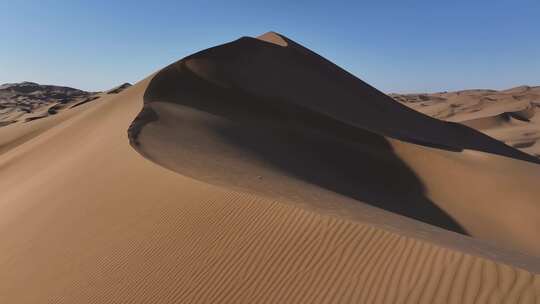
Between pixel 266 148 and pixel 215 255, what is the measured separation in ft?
21.6

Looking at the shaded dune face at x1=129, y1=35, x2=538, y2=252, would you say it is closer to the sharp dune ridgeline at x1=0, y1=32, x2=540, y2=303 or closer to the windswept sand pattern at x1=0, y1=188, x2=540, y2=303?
the sharp dune ridgeline at x1=0, y1=32, x2=540, y2=303

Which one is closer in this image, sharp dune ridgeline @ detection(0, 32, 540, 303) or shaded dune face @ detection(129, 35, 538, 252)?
sharp dune ridgeline @ detection(0, 32, 540, 303)

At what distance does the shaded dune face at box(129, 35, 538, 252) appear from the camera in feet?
25.7

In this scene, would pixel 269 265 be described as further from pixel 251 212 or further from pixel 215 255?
pixel 251 212

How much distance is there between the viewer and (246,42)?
2212 centimetres

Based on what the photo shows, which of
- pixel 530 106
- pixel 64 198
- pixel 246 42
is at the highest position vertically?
pixel 246 42

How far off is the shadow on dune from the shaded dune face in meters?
0.03

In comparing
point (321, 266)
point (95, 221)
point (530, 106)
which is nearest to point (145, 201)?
point (95, 221)

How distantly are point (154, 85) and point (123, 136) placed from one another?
21.6ft

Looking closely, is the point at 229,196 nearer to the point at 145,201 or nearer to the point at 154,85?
the point at 145,201

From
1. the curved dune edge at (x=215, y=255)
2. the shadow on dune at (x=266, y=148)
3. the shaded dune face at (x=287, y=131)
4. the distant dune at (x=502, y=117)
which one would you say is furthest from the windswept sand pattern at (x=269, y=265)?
the distant dune at (x=502, y=117)

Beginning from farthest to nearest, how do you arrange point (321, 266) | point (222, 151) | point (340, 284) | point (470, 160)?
point (470, 160)
point (222, 151)
point (321, 266)
point (340, 284)

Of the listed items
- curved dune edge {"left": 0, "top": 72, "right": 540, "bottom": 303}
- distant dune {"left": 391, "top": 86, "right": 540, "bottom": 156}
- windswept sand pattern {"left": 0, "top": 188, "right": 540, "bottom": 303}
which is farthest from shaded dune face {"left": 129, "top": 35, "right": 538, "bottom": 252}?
distant dune {"left": 391, "top": 86, "right": 540, "bottom": 156}

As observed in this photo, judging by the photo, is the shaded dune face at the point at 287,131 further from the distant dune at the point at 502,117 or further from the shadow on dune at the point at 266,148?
the distant dune at the point at 502,117
